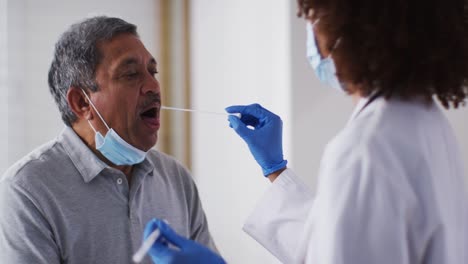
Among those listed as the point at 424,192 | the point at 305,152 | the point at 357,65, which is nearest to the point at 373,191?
the point at 424,192

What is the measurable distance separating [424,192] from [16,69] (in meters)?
1.76

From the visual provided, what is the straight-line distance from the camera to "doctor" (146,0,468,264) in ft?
2.66

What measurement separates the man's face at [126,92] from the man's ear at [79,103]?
0.08 feet

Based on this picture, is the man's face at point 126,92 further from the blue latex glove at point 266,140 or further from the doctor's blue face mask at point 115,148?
the blue latex glove at point 266,140

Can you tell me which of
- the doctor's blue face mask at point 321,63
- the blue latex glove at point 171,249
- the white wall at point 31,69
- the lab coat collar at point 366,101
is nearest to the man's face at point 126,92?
the blue latex glove at point 171,249

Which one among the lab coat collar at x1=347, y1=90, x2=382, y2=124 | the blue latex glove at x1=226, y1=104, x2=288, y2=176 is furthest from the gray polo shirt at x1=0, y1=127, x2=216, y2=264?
the lab coat collar at x1=347, y1=90, x2=382, y2=124

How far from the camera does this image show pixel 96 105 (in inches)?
56.3

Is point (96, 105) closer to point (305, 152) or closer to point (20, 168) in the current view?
point (20, 168)

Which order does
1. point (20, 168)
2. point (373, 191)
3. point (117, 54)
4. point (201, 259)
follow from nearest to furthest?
point (373, 191)
point (201, 259)
point (20, 168)
point (117, 54)

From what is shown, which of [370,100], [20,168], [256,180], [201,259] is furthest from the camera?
[256,180]

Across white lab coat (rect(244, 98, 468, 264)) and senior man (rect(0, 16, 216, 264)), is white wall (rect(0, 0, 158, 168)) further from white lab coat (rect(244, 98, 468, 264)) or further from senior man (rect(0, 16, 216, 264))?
white lab coat (rect(244, 98, 468, 264))

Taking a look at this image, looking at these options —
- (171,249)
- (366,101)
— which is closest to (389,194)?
(366,101)

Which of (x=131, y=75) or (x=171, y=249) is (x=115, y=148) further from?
(x=171, y=249)

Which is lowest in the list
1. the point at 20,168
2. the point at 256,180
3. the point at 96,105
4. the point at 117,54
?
the point at 256,180
